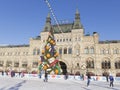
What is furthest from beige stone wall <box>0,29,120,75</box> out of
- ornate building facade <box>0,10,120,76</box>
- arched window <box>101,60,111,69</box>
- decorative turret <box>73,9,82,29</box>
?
decorative turret <box>73,9,82,29</box>

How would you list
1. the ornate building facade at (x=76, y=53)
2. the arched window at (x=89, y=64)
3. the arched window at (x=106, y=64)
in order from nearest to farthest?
the arched window at (x=106, y=64), the ornate building facade at (x=76, y=53), the arched window at (x=89, y=64)

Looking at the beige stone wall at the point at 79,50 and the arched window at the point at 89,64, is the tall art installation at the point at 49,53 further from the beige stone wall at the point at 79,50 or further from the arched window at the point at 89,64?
the arched window at the point at 89,64

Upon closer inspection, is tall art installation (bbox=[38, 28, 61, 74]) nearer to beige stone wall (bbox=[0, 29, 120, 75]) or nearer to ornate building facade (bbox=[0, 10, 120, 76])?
ornate building facade (bbox=[0, 10, 120, 76])

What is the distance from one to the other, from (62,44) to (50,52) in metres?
20.3

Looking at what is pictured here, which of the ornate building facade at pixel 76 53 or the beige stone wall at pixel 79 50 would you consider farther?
the beige stone wall at pixel 79 50

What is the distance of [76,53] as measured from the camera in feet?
192

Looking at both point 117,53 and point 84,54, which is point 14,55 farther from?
point 117,53

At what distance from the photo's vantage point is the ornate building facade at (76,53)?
180ft

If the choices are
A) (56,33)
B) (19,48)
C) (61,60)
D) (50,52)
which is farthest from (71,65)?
(19,48)

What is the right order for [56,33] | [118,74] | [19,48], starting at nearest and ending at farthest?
[118,74] → [56,33] → [19,48]

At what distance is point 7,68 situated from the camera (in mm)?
70938

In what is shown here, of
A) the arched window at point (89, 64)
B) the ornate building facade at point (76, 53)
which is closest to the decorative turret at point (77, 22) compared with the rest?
the ornate building facade at point (76, 53)

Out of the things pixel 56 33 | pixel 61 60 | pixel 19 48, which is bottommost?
pixel 61 60

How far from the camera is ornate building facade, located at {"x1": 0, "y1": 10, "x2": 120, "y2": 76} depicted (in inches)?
2166
